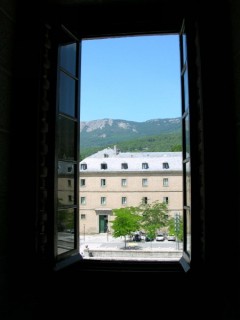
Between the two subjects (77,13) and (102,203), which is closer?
(77,13)

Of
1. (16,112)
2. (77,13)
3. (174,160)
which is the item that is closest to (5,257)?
(16,112)

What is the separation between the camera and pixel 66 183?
1972 millimetres

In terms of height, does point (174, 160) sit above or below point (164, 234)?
above

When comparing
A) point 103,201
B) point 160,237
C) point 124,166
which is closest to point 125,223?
point 103,201

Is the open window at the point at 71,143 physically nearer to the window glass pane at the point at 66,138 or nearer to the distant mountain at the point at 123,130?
the window glass pane at the point at 66,138

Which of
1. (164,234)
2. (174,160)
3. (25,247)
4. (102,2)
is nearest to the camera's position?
(25,247)

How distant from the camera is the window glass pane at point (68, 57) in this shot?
6.40 ft

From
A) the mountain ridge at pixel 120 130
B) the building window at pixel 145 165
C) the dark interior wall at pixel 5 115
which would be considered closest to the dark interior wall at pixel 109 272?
the dark interior wall at pixel 5 115

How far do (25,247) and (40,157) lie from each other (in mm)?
479

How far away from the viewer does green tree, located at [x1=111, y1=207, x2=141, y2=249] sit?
64.5 ft

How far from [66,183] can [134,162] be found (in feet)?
58.6

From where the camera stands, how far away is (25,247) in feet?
5.59

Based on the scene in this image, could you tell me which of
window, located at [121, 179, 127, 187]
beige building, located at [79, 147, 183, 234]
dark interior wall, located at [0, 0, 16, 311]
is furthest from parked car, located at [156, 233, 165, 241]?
dark interior wall, located at [0, 0, 16, 311]

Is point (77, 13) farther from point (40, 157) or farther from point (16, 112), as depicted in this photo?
point (40, 157)
